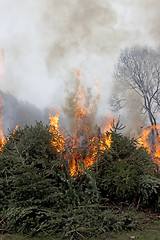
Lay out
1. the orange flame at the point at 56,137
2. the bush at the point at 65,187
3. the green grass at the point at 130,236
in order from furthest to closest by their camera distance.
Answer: the orange flame at the point at 56,137 → the bush at the point at 65,187 → the green grass at the point at 130,236

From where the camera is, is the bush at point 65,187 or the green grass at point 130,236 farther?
the bush at point 65,187

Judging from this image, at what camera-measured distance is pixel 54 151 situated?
148 inches

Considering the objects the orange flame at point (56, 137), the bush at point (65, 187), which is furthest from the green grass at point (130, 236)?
the orange flame at point (56, 137)

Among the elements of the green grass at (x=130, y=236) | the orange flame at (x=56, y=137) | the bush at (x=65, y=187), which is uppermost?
the orange flame at (x=56, y=137)

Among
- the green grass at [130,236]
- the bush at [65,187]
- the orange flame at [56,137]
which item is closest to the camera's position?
the green grass at [130,236]

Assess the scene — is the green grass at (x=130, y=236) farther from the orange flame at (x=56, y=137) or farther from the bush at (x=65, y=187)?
the orange flame at (x=56, y=137)

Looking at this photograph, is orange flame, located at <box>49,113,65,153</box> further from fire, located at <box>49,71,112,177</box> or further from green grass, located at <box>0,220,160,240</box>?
green grass, located at <box>0,220,160,240</box>

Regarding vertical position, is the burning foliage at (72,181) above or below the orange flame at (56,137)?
below

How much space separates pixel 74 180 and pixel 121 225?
95 cm

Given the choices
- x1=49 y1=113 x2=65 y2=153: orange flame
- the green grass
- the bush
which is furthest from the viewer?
x1=49 y1=113 x2=65 y2=153: orange flame

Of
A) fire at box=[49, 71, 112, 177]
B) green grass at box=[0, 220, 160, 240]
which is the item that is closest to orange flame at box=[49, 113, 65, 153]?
fire at box=[49, 71, 112, 177]

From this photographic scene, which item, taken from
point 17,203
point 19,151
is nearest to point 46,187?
point 17,203

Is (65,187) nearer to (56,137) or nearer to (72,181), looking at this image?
(72,181)

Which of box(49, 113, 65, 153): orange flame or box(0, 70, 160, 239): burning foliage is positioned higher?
box(49, 113, 65, 153): orange flame
